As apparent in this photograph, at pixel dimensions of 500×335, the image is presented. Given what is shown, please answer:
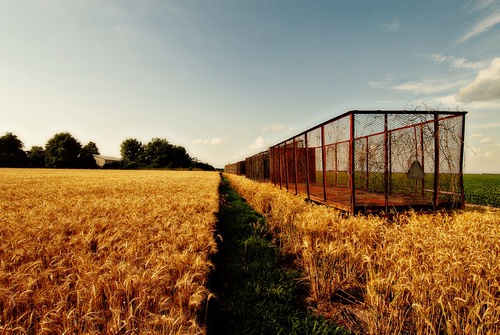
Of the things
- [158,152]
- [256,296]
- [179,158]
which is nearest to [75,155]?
[158,152]

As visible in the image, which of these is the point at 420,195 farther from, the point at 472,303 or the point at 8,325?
the point at 8,325

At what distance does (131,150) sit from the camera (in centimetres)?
9381

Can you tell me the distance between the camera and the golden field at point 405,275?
2307mm

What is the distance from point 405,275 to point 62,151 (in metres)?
91.1

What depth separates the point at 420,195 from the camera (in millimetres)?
7777

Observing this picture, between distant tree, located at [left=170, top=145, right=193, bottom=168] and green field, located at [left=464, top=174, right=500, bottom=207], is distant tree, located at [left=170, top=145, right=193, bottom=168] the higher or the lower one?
the higher one

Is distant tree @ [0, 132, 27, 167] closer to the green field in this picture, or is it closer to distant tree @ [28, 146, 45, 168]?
distant tree @ [28, 146, 45, 168]

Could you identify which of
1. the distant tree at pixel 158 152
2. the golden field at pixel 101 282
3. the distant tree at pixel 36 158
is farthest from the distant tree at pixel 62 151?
the golden field at pixel 101 282

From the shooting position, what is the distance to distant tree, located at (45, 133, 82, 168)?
73438mm

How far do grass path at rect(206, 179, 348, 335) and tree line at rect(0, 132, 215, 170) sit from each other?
81.8 metres

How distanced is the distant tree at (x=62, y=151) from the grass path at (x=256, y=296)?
86.5 m

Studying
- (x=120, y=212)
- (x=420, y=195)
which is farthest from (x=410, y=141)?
(x=120, y=212)

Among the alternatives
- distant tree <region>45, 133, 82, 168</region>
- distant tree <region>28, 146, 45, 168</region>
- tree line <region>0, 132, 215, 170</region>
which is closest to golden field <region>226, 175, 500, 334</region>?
tree line <region>0, 132, 215, 170</region>

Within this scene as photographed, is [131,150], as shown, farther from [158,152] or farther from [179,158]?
[179,158]
